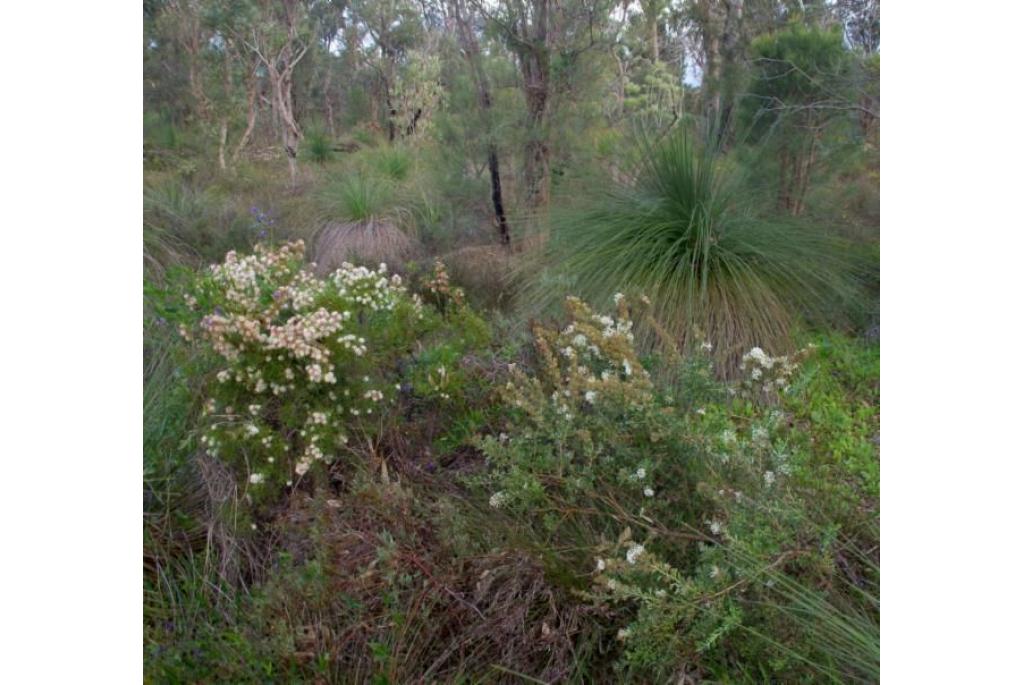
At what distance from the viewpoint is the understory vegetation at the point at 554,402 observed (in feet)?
5.84

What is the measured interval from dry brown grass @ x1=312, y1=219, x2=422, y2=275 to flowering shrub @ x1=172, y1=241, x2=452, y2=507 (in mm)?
2718

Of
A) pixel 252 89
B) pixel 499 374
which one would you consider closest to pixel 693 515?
pixel 499 374

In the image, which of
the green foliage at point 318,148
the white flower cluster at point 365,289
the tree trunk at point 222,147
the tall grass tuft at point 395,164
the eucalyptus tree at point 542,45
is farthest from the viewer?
the green foliage at point 318,148

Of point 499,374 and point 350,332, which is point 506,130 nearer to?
point 499,374

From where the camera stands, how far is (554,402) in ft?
7.42

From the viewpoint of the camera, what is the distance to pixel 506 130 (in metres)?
5.18

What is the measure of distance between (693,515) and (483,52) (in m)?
4.45

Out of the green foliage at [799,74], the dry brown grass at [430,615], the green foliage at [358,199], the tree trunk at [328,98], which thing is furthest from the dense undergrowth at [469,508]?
the tree trunk at [328,98]

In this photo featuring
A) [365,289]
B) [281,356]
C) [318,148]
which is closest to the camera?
[281,356]

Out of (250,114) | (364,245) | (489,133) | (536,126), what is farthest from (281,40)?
(536,126)

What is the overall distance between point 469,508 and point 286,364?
80 cm

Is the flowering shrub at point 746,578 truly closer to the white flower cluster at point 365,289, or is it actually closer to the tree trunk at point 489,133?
the white flower cluster at point 365,289

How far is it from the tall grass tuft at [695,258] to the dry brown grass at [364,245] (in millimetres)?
2026

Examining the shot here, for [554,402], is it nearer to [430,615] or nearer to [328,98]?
[430,615]
